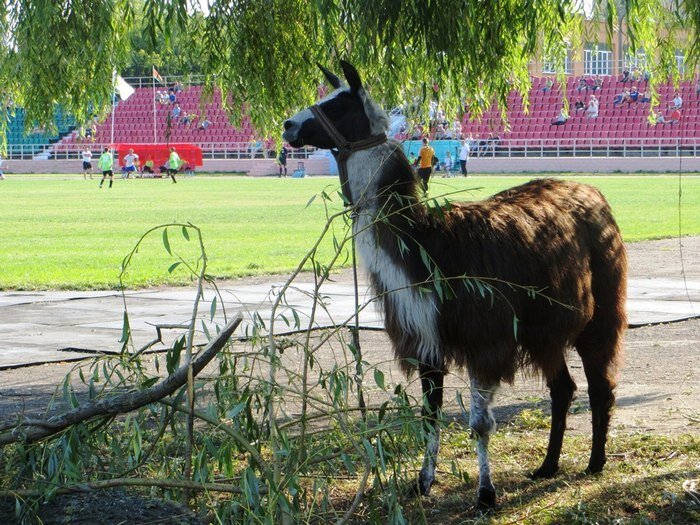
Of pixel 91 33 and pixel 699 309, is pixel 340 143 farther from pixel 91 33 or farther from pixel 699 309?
pixel 699 309

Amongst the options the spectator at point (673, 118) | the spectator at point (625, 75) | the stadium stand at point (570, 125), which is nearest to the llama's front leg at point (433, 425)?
the spectator at point (625, 75)

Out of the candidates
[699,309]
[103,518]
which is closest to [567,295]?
[103,518]

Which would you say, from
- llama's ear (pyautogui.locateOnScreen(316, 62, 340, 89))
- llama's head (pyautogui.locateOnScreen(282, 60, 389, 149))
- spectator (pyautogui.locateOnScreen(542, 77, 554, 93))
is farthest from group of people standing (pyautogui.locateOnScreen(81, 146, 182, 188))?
llama's head (pyautogui.locateOnScreen(282, 60, 389, 149))

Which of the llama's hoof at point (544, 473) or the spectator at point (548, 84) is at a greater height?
the spectator at point (548, 84)

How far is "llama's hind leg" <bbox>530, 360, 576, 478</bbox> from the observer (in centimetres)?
584

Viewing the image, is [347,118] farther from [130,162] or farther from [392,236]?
[130,162]

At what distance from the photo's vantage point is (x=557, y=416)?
6012mm

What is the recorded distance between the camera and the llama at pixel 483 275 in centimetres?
530

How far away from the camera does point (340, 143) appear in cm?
578

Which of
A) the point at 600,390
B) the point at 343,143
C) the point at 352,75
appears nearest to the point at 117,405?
the point at 343,143

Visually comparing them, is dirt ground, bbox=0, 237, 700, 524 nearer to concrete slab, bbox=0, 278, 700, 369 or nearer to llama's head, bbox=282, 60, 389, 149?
concrete slab, bbox=0, 278, 700, 369

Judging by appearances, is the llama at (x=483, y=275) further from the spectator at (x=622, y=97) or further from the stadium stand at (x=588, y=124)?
the spectator at (x=622, y=97)

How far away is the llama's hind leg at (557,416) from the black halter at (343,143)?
150cm

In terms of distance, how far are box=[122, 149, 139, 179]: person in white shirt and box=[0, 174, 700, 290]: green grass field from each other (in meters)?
14.7
